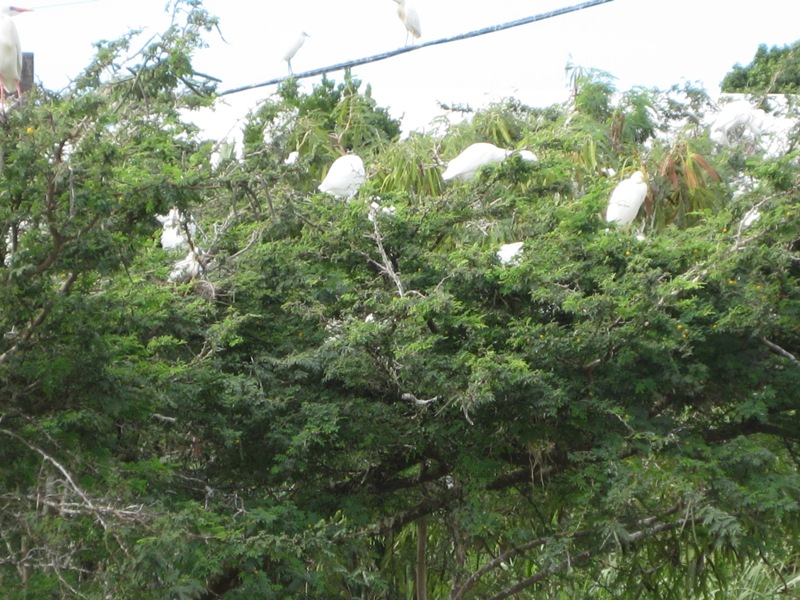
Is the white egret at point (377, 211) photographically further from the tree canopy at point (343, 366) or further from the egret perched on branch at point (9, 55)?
the egret perched on branch at point (9, 55)

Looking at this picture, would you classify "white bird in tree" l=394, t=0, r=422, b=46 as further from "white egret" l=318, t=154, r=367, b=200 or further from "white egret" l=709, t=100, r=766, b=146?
"white egret" l=318, t=154, r=367, b=200

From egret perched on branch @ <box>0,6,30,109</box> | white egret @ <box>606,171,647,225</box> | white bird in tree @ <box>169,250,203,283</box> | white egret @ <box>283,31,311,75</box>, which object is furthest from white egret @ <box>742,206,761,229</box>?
white egret @ <box>283,31,311,75</box>

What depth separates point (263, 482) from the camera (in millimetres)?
4020

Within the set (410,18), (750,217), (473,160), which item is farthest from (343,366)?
(410,18)

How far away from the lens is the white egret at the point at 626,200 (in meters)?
4.83

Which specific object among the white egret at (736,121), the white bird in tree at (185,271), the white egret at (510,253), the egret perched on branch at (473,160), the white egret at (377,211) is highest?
the white egret at (377,211)

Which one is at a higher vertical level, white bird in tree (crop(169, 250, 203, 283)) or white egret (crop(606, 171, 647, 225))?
white bird in tree (crop(169, 250, 203, 283))

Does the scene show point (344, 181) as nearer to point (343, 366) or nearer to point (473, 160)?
point (473, 160)

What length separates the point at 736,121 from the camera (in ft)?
20.9

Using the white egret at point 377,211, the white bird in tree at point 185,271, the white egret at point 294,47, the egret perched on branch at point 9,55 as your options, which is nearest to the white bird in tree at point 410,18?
the white egret at point 294,47

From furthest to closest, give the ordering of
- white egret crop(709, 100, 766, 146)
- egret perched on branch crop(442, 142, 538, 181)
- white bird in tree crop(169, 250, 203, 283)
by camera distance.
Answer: white egret crop(709, 100, 766, 146)
egret perched on branch crop(442, 142, 538, 181)
white bird in tree crop(169, 250, 203, 283)

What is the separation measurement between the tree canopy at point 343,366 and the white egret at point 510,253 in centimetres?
6

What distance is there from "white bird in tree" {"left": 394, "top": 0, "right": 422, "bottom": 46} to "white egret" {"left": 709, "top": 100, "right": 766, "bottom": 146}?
181 centimetres

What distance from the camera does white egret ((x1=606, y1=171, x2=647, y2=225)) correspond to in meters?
4.83
